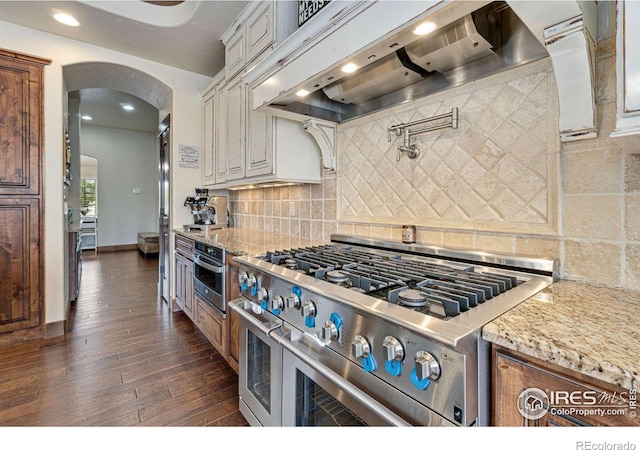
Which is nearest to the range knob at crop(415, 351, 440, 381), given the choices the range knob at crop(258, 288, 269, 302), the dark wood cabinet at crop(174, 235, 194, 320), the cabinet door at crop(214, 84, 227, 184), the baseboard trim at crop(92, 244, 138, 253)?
the range knob at crop(258, 288, 269, 302)

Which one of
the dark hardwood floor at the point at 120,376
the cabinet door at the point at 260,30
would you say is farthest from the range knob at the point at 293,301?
the cabinet door at the point at 260,30

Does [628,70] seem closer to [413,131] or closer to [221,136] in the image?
[413,131]

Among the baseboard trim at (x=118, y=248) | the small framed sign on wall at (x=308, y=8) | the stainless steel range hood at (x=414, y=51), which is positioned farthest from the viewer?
the baseboard trim at (x=118, y=248)

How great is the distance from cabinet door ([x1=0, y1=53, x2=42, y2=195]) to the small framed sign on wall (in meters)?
2.30

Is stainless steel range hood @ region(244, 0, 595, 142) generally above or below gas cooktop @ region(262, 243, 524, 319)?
above

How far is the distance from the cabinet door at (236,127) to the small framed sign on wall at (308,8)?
2.80 ft

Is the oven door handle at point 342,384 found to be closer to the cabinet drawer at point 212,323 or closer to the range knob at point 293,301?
the range knob at point 293,301

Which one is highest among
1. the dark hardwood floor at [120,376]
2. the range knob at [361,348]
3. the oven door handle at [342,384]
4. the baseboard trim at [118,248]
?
the range knob at [361,348]

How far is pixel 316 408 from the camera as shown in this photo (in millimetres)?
1069

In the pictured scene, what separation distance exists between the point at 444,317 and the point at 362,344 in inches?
8.6

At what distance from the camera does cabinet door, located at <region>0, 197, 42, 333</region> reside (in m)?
2.38

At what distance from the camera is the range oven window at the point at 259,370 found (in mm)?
1303

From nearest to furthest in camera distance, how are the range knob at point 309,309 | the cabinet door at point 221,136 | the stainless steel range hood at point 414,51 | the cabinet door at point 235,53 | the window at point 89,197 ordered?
the stainless steel range hood at point 414,51 < the range knob at point 309,309 < the cabinet door at point 235,53 < the cabinet door at point 221,136 < the window at point 89,197

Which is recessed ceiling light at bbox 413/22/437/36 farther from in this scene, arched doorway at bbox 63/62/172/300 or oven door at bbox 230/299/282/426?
arched doorway at bbox 63/62/172/300
